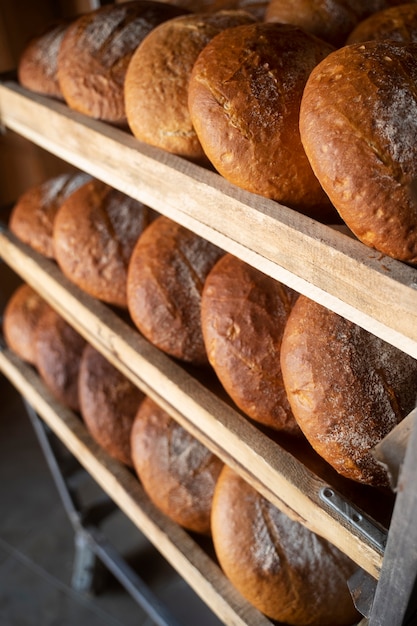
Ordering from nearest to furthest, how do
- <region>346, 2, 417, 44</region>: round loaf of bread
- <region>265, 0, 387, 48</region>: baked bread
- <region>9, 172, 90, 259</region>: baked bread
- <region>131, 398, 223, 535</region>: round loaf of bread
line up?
<region>346, 2, 417, 44</region>: round loaf of bread < <region>265, 0, 387, 48</region>: baked bread < <region>131, 398, 223, 535</region>: round loaf of bread < <region>9, 172, 90, 259</region>: baked bread

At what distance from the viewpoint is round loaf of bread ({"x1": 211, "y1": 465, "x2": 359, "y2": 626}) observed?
1125 millimetres

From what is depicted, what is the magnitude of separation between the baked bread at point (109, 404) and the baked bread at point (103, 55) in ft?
2.46

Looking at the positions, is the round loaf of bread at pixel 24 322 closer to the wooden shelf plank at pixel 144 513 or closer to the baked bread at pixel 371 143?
the wooden shelf plank at pixel 144 513

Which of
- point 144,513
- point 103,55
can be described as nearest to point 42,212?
point 103,55

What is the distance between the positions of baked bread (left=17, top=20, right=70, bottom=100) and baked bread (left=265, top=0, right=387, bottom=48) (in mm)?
607

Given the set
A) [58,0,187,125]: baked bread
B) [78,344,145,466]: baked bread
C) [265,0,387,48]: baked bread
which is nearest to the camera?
[265,0,387,48]: baked bread

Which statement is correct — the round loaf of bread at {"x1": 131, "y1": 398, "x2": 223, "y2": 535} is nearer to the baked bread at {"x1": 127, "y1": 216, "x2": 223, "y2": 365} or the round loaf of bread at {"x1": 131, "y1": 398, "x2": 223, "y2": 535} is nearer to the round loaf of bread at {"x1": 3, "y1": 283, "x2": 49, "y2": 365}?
the baked bread at {"x1": 127, "y1": 216, "x2": 223, "y2": 365}

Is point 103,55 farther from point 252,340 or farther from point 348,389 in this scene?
point 348,389

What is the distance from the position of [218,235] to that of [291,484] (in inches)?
16.6

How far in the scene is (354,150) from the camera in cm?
69

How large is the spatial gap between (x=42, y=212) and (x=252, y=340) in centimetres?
101

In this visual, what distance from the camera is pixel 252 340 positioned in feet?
3.36

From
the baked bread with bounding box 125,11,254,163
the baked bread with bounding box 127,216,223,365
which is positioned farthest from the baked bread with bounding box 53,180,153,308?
the baked bread with bounding box 125,11,254,163

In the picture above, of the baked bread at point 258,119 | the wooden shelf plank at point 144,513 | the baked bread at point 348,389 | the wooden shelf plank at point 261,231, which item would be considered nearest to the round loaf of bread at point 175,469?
the wooden shelf plank at point 144,513
